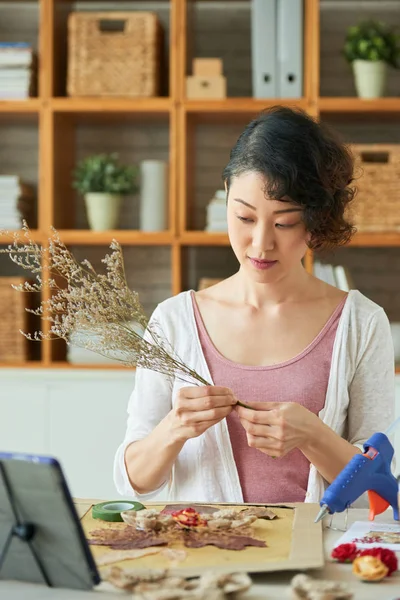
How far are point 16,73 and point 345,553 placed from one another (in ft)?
8.70

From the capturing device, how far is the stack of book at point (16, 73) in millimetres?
3436

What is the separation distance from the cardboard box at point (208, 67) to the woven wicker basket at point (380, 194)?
2.02 ft

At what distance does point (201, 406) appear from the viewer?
1.64 metres

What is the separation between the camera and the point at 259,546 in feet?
4.43

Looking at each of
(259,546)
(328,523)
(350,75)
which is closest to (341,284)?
(350,75)

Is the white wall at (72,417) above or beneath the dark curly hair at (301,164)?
beneath

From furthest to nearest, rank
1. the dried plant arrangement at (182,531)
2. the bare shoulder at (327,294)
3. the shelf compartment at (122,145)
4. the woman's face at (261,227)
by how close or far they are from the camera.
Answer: the shelf compartment at (122,145), the bare shoulder at (327,294), the woman's face at (261,227), the dried plant arrangement at (182,531)

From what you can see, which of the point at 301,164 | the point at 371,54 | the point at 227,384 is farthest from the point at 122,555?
the point at 371,54

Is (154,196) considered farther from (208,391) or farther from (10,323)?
(208,391)

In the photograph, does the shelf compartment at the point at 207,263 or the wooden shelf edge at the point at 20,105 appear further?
the shelf compartment at the point at 207,263

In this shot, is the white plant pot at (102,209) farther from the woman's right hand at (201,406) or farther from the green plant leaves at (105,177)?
the woman's right hand at (201,406)

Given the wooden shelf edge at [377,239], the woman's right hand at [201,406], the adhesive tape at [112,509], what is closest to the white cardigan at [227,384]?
the woman's right hand at [201,406]

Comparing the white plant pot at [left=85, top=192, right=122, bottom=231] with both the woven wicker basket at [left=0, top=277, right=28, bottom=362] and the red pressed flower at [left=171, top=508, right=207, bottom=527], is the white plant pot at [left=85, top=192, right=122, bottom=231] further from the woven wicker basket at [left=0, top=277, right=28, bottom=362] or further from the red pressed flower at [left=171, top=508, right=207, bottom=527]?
the red pressed flower at [left=171, top=508, right=207, bottom=527]

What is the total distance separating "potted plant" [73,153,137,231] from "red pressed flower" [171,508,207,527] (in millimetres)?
2163
